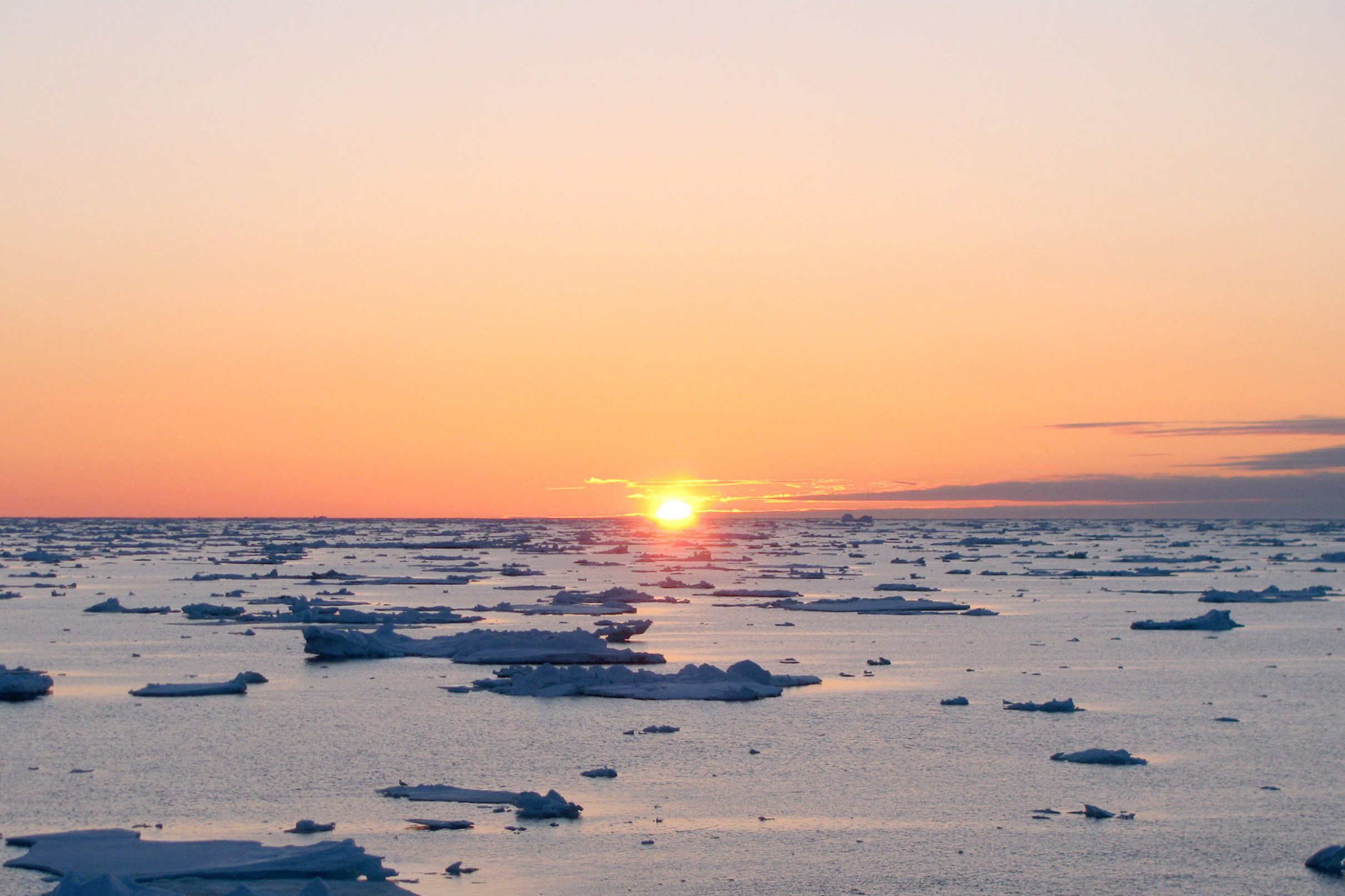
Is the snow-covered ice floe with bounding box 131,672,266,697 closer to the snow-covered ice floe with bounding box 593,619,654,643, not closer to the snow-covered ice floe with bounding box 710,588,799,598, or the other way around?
the snow-covered ice floe with bounding box 593,619,654,643

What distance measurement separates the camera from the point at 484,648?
23.7m

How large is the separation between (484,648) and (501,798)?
12.0 meters

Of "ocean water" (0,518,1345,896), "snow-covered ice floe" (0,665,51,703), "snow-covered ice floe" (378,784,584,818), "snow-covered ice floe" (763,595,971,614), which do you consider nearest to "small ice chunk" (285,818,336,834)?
"ocean water" (0,518,1345,896)

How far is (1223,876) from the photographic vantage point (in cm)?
980

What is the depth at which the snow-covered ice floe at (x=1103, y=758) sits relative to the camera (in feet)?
44.9

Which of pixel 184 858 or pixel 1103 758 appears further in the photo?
pixel 1103 758

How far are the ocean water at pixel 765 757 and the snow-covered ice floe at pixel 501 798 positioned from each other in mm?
166

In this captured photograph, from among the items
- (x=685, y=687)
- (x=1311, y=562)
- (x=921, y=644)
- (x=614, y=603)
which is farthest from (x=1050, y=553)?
(x=685, y=687)

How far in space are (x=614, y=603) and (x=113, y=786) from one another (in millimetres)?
23034

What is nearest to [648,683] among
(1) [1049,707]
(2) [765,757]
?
(2) [765,757]

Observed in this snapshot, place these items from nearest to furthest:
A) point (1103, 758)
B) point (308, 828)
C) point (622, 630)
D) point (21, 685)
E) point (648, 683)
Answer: point (308, 828) → point (1103, 758) → point (21, 685) → point (648, 683) → point (622, 630)


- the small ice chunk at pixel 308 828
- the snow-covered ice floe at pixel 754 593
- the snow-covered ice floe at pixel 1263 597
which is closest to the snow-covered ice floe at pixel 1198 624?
the snow-covered ice floe at pixel 1263 597

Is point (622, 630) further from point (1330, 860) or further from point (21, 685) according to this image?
point (1330, 860)

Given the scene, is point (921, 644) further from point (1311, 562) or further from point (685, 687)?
point (1311, 562)
